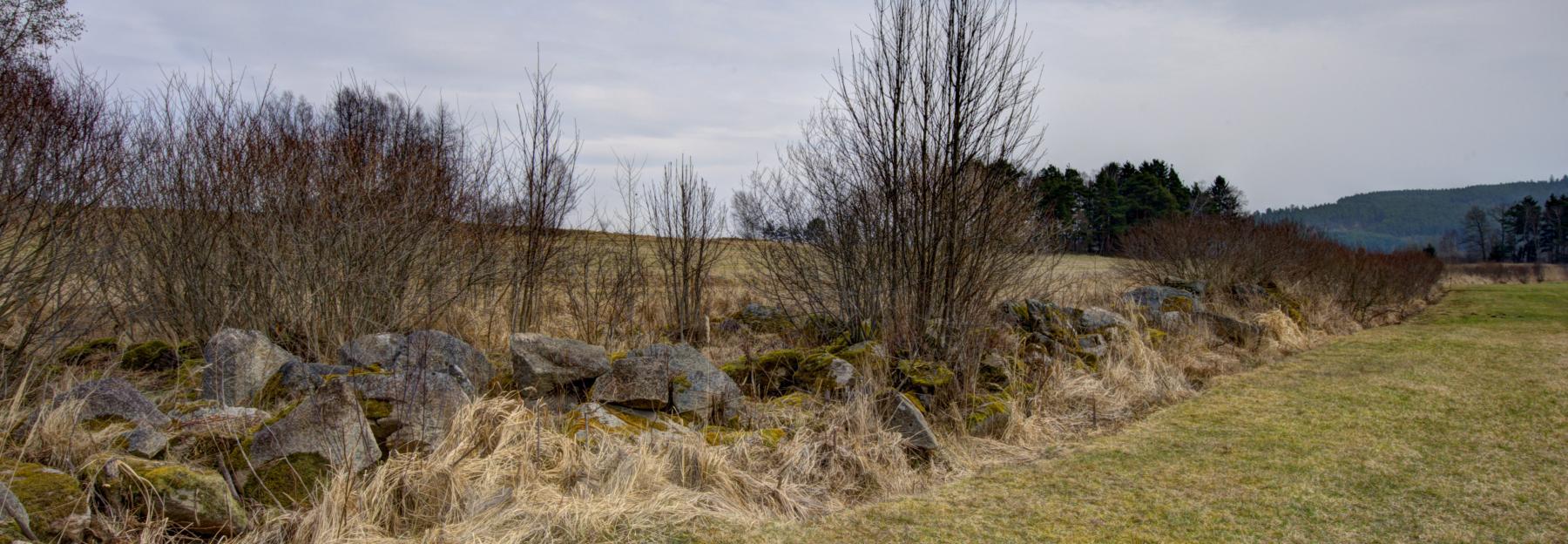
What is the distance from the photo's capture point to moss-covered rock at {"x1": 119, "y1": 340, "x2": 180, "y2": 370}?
5473 mm

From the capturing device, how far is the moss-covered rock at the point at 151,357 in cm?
547

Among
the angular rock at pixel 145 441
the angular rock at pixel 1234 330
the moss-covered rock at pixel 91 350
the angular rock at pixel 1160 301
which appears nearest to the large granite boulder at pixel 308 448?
the angular rock at pixel 145 441

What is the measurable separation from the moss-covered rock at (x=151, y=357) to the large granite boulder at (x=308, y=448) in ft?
9.28

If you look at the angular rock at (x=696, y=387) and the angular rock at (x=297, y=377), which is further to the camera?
the angular rock at (x=696, y=387)

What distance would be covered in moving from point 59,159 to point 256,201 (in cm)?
165

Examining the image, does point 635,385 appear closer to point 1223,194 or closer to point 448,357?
point 448,357

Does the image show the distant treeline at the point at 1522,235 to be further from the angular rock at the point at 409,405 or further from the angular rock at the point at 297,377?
the angular rock at the point at 297,377

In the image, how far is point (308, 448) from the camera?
335 centimetres

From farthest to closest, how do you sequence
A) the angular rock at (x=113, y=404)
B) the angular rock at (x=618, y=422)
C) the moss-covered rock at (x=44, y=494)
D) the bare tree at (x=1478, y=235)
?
the bare tree at (x=1478, y=235) < the angular rock at (x=618, y=422) < the angular rock at (x=113, y=404) < the moss-covered rock at (x=44, y=494)

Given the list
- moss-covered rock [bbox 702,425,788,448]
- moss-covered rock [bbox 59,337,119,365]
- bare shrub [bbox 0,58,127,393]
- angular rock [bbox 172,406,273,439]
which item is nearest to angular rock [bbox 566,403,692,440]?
moss-covered rock [bbox 702,425,788,448]

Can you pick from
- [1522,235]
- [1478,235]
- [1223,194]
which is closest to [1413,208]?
[1478,235]

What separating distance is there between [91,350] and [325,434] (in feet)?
13.1

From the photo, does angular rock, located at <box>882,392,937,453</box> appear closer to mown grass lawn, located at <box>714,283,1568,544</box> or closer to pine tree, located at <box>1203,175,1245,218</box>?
mown grass lawn, located at <box>714,283,1568,544</box>

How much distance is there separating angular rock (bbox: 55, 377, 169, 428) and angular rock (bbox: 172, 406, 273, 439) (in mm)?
108
